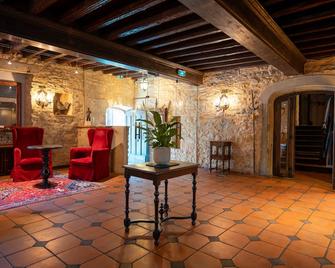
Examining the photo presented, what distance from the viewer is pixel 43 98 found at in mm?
6328

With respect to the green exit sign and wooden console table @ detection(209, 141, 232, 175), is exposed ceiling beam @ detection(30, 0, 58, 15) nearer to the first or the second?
the green exit sign

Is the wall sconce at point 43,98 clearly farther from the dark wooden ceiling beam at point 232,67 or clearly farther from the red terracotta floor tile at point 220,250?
the red terracotta floor tile at point 220,250

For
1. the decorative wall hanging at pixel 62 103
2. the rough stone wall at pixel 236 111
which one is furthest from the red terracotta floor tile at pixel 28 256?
the rough stone wall at pixel 236 111

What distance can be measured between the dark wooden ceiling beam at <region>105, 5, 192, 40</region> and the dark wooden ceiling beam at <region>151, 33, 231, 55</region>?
1.02 metres

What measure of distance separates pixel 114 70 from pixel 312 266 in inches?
262

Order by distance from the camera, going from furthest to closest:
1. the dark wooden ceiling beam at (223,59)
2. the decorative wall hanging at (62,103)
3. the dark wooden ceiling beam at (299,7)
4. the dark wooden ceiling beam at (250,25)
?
the decorative wall hanging at (62,103) < the dark wooden ceiling beam at (223,59) < the dark wooden ceiling beam at (299,7) < the dark wooden ceiling beam at (250,25)

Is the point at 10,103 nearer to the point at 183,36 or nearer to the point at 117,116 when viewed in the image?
the point at 117,116

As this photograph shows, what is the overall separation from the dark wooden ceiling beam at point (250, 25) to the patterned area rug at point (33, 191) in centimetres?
366

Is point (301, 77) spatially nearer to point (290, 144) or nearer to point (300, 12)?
point (290, 144)

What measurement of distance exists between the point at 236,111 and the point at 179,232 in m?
4.35

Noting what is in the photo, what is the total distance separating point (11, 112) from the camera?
19.8 ft

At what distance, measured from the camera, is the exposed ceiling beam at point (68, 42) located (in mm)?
3146

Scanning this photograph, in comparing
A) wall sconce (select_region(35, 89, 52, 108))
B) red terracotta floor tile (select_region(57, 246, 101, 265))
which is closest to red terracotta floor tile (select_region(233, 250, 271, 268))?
red terracotta floor tile (select_region(57, 246, 101, 265))

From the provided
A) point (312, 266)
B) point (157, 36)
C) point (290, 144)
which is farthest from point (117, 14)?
point (290, 144)
